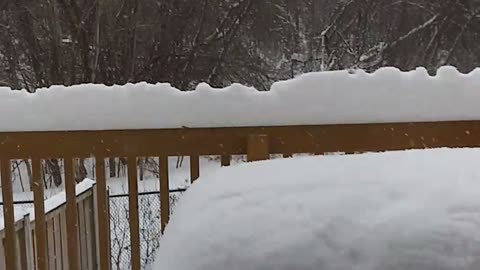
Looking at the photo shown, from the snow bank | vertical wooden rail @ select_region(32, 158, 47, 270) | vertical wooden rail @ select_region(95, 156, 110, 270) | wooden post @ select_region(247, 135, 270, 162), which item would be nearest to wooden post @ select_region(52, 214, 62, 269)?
vertical wooden rail @ select_region(32, 158, 47, 270)

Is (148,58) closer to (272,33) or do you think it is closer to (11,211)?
(272,33)

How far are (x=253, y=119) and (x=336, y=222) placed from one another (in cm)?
153

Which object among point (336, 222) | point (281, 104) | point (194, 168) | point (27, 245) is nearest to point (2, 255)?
point (27, 245)

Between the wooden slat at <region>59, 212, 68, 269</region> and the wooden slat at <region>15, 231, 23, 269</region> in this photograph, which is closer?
the wooden slat at <region>15, 231, 23, 269</region>

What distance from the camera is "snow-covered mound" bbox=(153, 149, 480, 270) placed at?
737mm

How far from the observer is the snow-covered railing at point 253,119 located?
2.28 metres

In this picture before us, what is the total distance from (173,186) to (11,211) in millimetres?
2561

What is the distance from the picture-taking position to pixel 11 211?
237 cm

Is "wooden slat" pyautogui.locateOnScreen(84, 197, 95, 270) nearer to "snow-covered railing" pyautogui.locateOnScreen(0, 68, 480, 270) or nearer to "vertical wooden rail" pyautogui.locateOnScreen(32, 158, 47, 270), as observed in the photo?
"vertical wooden rail" pyautogui.locateOnScreen(32, 158, 47, 270)

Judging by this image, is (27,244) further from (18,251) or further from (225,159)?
(225,159)

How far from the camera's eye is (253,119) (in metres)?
2.29

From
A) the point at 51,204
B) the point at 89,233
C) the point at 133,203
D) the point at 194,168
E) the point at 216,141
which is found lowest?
the point at 89,233

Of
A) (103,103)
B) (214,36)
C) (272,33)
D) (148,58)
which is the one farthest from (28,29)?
(103,103)

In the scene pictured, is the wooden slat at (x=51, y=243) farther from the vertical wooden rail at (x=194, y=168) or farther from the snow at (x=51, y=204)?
the vertical wooden rail at (x=194, y=168)
